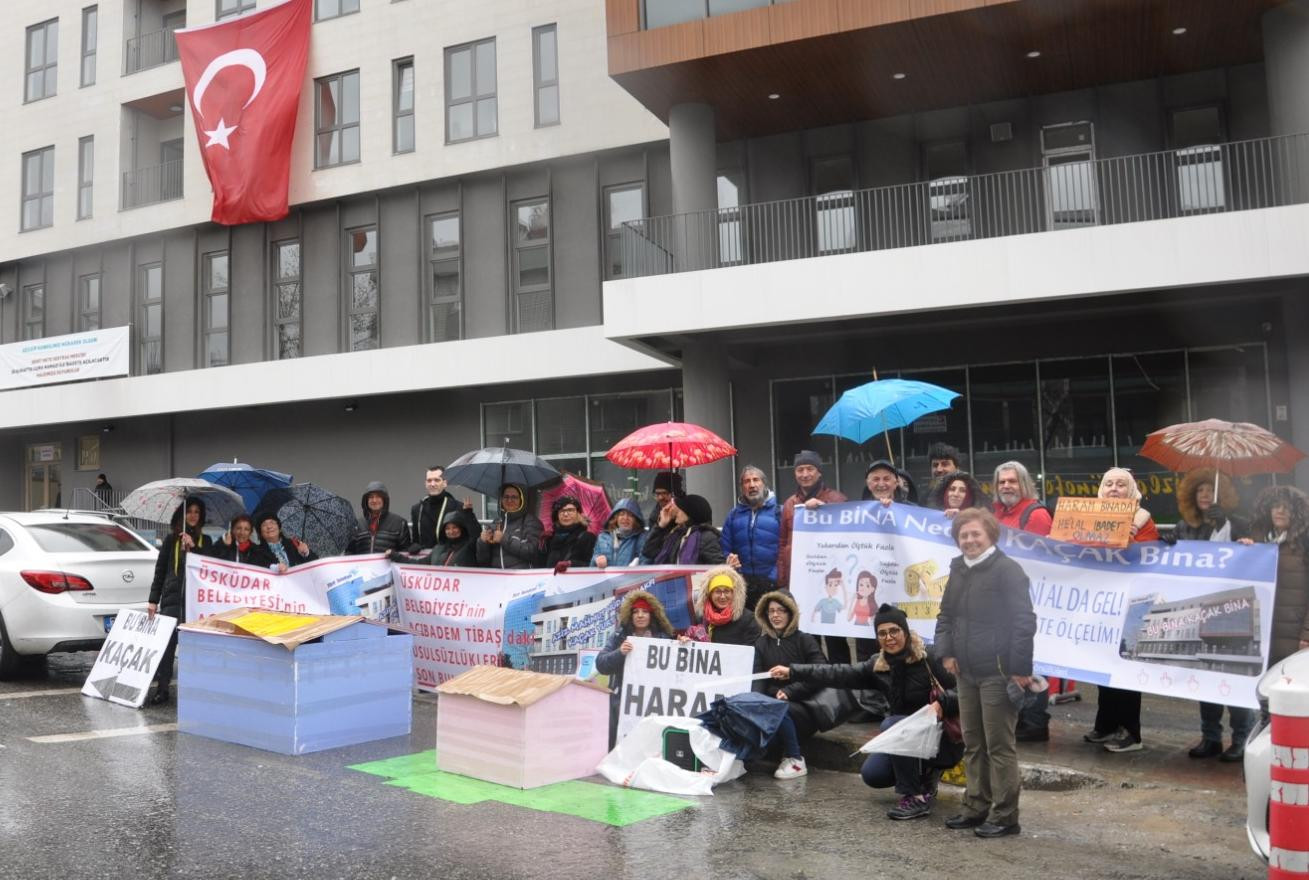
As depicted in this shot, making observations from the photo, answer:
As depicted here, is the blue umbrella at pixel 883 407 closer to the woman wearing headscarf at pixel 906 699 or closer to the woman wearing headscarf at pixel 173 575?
the woman wearing headscarf at pixel 906 699

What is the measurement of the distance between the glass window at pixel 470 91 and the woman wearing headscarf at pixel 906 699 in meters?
19.5

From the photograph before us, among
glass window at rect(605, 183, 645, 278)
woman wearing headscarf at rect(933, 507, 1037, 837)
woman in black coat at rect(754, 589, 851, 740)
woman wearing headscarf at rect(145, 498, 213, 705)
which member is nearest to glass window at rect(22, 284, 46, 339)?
glass window at rect(605, 183, 645, 278)

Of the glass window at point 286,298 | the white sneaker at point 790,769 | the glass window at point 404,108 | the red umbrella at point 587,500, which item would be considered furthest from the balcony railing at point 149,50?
the white sneaker at point 790,769

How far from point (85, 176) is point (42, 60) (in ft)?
14.0


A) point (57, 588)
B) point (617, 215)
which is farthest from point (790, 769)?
point (617, 215)

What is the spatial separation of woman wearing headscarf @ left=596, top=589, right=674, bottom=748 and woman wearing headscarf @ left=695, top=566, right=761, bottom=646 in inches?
16.6

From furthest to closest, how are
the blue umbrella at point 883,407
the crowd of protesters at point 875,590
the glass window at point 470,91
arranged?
the glass window at point 470,91
the blue umbrella at point 883,407
the crowd of protesters at point 875,590

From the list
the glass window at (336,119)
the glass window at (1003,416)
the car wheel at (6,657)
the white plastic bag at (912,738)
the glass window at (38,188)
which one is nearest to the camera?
the white plastic bag at (912,738)

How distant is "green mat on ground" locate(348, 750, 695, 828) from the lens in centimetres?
648

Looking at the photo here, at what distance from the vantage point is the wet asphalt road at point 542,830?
5.36 meters

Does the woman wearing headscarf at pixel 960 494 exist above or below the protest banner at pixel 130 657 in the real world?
above

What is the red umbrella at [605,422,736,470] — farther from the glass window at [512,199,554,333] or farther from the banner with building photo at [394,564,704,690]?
the glass window at [512,199,554,333]

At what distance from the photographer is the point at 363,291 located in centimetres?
2575

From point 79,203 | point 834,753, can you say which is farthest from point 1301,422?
point 79,203
